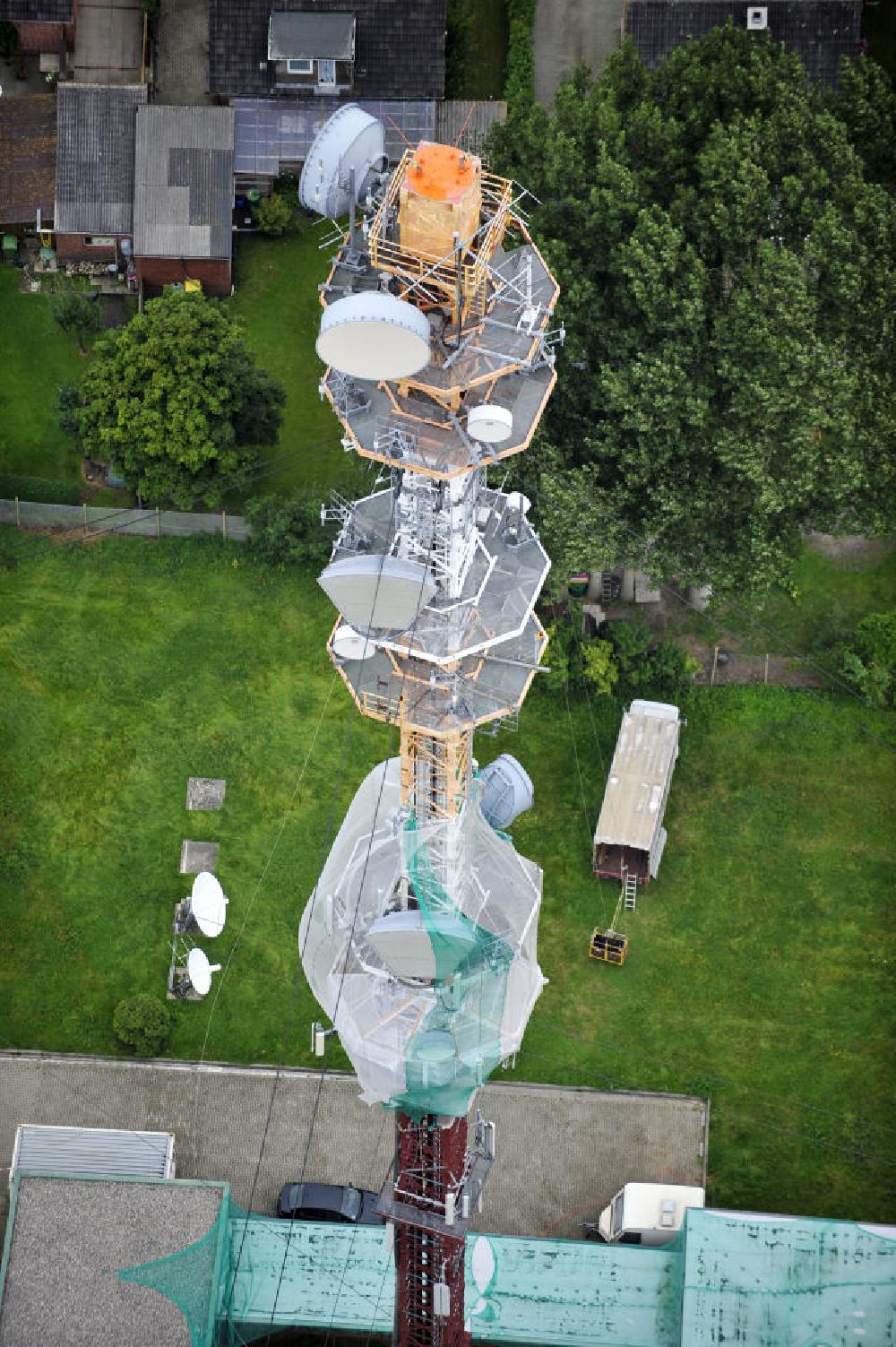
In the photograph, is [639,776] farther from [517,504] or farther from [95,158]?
[95,158]

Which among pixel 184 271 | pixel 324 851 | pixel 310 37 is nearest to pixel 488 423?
pixel 324 851

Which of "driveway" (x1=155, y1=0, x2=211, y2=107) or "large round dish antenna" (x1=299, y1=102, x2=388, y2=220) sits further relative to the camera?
"driveway" (x1=155, y1=0, x2=211, y2=107)

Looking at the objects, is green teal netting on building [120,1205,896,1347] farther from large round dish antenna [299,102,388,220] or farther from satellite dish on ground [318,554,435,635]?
large round dish antenna [299,102,388,220]

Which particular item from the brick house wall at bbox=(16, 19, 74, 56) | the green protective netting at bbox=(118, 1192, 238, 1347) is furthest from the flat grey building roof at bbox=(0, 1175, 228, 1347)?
the brick house wall at bbox=(16, 19, 74, 56)

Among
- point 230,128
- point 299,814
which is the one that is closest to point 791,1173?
point 299,814

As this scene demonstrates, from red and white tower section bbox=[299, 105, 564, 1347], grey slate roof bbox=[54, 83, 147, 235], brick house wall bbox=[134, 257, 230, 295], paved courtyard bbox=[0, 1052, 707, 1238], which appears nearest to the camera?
red and white tower section bbox=[299, 105, 564, 1347]

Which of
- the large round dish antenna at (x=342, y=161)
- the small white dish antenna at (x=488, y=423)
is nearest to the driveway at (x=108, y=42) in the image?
the large round dish antenna at (x=342, y=161)

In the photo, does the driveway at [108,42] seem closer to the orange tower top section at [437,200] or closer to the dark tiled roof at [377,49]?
the dark tiled roof at [377,49]
